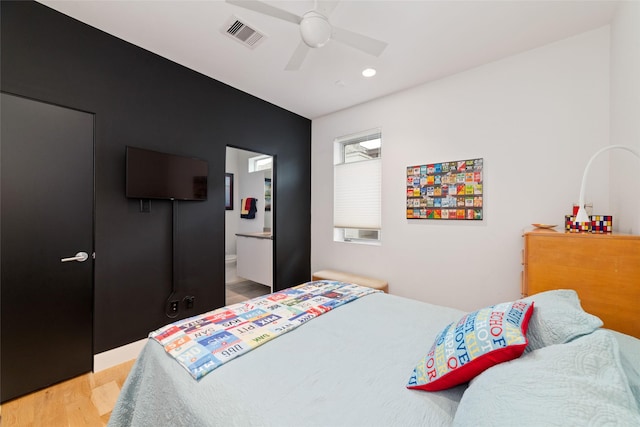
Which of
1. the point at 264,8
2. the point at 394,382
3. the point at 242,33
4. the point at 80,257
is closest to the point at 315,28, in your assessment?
the point at 264,8

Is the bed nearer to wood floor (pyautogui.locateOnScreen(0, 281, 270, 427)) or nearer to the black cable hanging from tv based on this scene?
wood floor (pyautogui.locateOnScreen(0, 281, 270, 427))

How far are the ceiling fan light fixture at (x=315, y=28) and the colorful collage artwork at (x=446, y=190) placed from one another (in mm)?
1913

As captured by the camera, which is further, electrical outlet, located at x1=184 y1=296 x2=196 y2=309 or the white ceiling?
electrical outlet, located at x1=184 y1=296 x2=196 y2=309

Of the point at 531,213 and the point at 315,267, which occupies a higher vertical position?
the point at 531,213

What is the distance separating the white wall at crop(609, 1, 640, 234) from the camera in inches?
63.2

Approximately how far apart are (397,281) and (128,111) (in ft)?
11.2

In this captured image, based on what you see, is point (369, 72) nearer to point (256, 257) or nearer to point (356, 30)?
point (356, 30)

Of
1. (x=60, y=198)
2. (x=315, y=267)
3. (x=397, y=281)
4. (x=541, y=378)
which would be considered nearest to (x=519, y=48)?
(x=397, y=281)

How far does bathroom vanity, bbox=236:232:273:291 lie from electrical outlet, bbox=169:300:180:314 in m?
1.34

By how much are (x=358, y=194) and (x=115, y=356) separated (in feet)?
10.4

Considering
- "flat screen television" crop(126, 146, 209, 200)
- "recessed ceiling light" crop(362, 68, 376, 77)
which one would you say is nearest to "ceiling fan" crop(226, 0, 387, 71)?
"recessed ceiling light" crop(362, 68, 376, 77)

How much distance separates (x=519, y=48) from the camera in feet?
7.97

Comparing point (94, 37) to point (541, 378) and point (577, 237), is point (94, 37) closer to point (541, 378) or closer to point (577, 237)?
point (541, 378)

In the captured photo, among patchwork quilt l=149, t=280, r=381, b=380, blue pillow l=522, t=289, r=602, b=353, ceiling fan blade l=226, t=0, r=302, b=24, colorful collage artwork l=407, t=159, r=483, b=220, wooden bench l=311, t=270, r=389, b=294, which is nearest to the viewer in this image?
blue pillow l=522, t=289, r=602, b=353
